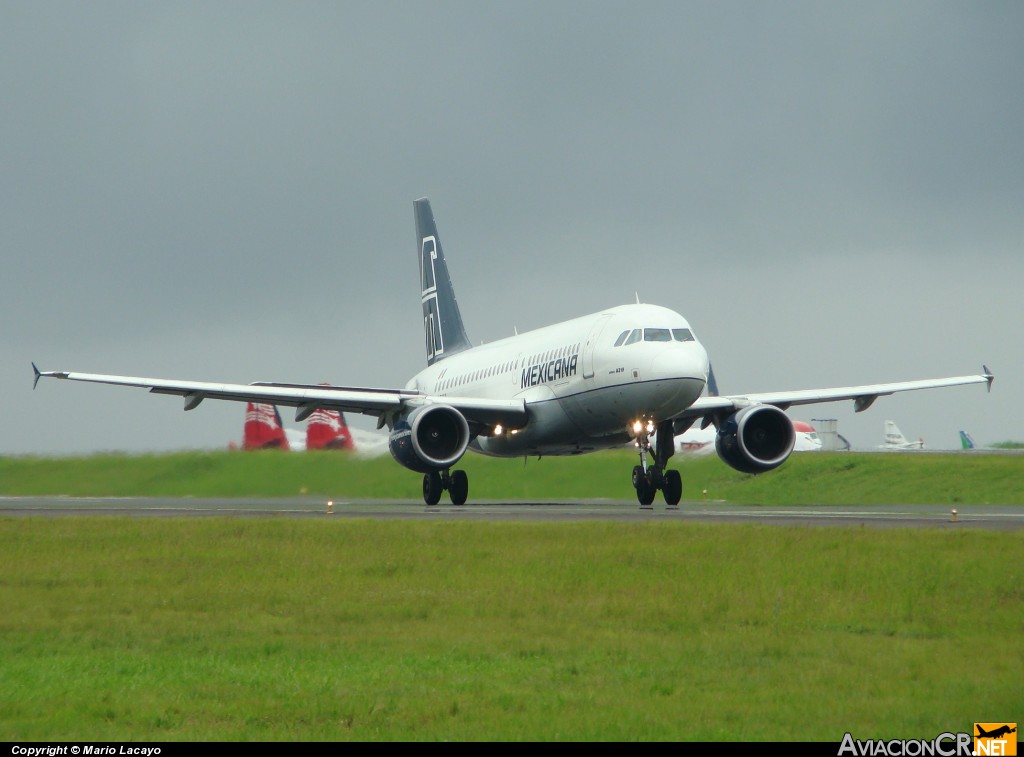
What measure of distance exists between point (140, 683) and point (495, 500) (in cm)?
3072

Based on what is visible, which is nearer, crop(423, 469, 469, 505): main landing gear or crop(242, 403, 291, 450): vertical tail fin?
crop(423, 469, 469, 505): main landing gear

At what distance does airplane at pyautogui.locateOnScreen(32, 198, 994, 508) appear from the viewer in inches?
1240

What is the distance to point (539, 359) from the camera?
35.8 m

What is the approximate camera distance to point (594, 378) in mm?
32438

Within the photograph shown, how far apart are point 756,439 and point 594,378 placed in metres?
4.72

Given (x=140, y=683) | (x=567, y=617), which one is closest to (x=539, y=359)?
(x=567, y=617)

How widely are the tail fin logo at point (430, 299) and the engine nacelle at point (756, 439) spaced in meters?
15.9

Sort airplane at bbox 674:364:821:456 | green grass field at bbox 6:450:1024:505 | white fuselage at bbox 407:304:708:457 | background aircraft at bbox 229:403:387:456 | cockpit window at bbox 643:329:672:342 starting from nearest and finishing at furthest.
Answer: white fuselage at bbox 407:304:708:457 < cockpit window at bbox 643:329:672:342 < green grass field at bbox 6:450:1024:505 < background aircraft at bbox 229:403:387:456 < airplane at bbox 674:364:821:456

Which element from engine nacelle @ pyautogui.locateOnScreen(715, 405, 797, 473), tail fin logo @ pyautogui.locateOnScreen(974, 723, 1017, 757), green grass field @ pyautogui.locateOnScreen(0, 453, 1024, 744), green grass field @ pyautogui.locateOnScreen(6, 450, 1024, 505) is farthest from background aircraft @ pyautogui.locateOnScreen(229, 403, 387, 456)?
tail fin logo @ pyautogui.locateOnScreen(974, 723, 1017, 757)

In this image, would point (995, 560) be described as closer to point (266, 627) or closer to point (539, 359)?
point (266, 627)

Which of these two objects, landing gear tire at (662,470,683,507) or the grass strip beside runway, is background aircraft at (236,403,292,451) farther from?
the grass strip beside runway

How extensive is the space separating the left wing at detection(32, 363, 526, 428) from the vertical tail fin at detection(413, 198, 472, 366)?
1108cm

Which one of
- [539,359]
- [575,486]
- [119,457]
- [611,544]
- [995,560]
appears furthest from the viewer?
[119,457]

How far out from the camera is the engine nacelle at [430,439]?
33.4 meters
